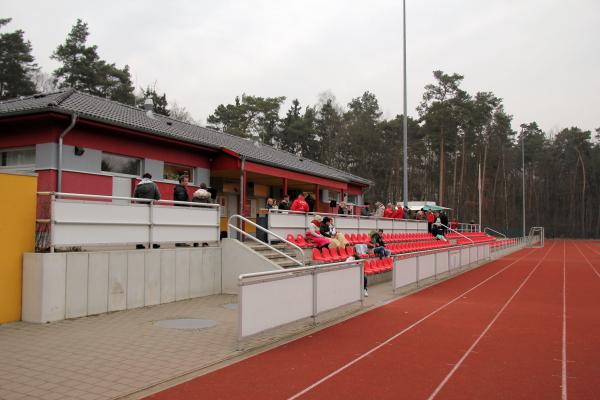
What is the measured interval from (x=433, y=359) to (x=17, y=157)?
45.2 ft

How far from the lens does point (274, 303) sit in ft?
27.0

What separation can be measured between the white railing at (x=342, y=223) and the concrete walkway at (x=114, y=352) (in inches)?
223

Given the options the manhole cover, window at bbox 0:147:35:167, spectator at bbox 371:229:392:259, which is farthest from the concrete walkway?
spectator at bbox 371:229:392:259

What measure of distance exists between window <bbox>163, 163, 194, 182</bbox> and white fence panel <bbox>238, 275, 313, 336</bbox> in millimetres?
10591

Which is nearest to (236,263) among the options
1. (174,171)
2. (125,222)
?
(125,222)

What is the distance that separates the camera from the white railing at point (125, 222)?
30.8 feet

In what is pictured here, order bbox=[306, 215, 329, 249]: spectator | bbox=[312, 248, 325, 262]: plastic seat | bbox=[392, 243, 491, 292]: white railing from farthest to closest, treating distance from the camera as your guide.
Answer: bbox=[306, 215, 329, 249]: spectator < bbox=[312, 248, 325, 262]: plastic seat < bbox=[392, 243, 491, 292]: white railing

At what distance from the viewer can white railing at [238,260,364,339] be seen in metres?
7.61

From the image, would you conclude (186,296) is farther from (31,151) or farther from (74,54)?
(74,54)

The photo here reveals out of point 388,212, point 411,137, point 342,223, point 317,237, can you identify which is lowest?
point 317,237

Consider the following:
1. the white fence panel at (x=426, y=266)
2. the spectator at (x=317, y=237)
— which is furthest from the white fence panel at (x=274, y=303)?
the white fence panel at (x=426, y=266)

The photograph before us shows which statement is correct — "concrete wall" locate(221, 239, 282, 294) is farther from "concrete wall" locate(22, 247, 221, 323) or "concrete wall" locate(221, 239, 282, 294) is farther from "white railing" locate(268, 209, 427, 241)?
"white railing" locate(268, 209, 427, 241)

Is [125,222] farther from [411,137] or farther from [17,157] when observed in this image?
[411,137]

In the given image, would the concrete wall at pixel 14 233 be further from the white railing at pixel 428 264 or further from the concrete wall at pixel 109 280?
the white railing at pixel 428 264
